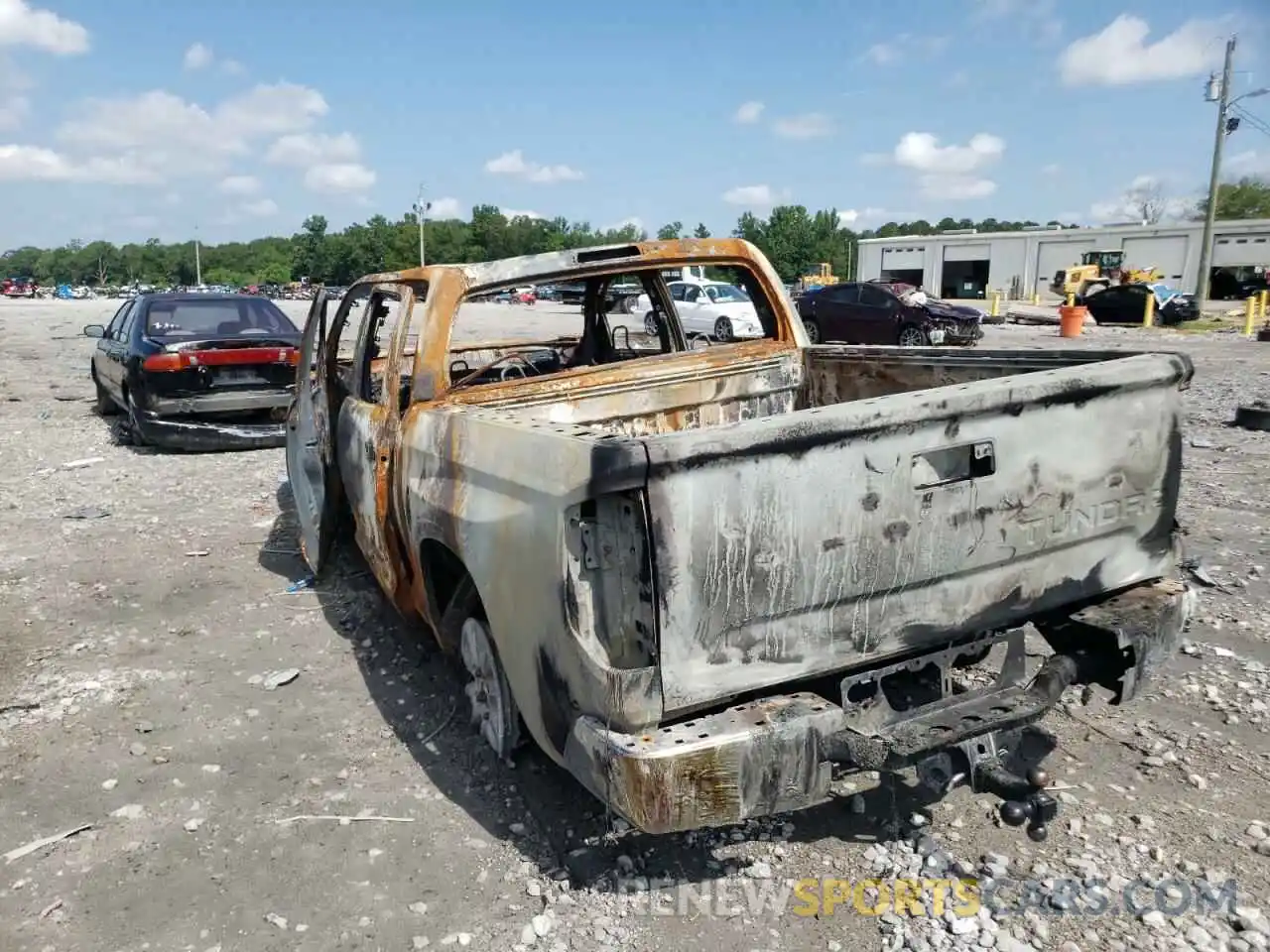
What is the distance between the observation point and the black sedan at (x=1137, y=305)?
2927 cm

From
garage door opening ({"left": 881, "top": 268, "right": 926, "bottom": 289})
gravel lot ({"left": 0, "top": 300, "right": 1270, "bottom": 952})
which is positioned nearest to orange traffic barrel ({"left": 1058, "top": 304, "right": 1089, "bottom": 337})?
gravel lot ({"left": 0, "top": 300, "right": 1270, "bottom": 952})

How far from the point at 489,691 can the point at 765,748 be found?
133 cm

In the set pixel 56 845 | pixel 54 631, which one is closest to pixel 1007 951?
pixel 56 845

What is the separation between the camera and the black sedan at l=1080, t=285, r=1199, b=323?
2927cm

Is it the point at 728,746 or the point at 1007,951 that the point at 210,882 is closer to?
the point at 728,746

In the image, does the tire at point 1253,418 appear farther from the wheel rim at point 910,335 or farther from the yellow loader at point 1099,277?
the yellow loader at point 1099,277

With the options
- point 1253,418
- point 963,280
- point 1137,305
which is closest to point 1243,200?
point 963,280

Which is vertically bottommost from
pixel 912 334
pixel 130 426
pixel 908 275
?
pixel 912 334

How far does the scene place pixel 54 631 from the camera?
195 inches

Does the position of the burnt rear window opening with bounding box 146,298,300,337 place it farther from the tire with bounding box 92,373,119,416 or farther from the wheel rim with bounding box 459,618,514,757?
the wheel rim with bounding box 459,618,514,757

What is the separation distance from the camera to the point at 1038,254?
52688 millimetres

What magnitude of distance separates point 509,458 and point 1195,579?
4108 mm

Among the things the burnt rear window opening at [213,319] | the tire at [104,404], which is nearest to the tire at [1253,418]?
the burnt rear window opening at [213,319]

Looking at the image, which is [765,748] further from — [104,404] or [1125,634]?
[104,404]
